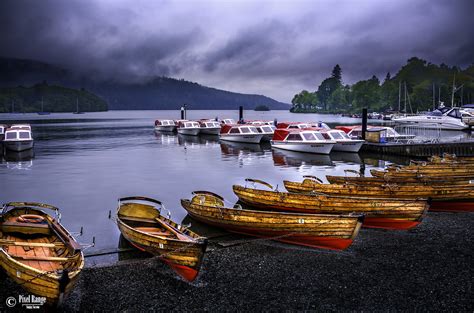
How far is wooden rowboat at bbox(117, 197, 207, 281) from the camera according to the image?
11.9 meters

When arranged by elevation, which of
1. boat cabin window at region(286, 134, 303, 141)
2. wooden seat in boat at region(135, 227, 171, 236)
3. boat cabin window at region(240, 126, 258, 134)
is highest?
boat cabin window at region(240, 126, 258, 134)

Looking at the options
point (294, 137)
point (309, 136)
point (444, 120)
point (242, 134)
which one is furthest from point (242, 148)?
point (444, 120)

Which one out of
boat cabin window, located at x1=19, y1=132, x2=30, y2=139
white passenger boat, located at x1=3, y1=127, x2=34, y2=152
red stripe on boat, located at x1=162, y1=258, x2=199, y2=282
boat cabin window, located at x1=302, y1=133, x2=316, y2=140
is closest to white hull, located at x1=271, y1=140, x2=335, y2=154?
boat cabin window, located at x1=302, y1=133, x2=316, y2=140

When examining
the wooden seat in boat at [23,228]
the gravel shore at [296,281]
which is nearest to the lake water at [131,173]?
the wooden seat in boat at [23,228]

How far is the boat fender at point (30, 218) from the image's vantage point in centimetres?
1424

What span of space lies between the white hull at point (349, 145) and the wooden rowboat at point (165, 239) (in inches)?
1285

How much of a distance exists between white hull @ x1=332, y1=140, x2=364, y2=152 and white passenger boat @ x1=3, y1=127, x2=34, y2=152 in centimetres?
3849

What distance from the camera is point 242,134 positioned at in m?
57.7

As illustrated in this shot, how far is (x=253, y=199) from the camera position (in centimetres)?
1925

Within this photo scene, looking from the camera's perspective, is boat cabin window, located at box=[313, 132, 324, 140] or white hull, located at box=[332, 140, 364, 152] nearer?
white hull, located at box=[332, 140, 364, 152]

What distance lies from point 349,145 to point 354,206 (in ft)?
95.9

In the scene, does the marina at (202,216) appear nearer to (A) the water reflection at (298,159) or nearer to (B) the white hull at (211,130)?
(A) the water reflection at (298,159)

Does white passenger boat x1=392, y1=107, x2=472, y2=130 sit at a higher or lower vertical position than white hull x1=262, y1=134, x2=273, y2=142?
higher

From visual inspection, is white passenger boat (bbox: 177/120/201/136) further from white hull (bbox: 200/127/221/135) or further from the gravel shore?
the gravel shore
